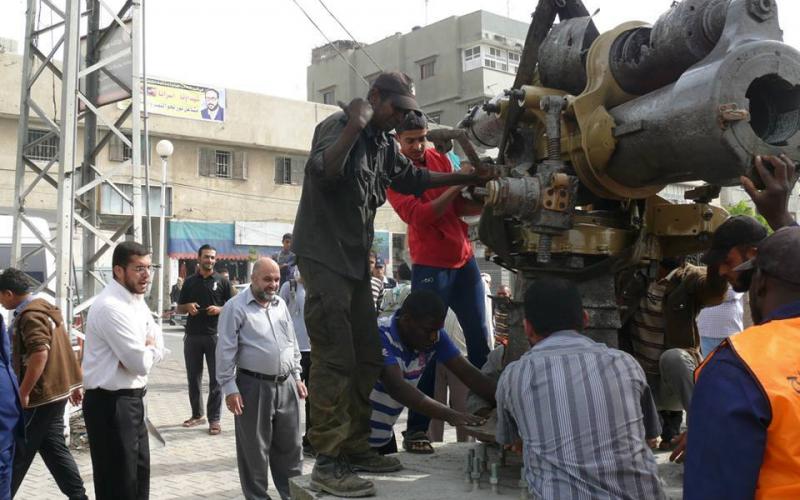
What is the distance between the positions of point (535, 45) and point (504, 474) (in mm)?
2166

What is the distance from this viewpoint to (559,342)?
9.56 ft

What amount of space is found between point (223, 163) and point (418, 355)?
26.3 m

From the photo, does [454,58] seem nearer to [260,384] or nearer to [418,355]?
[260,384]

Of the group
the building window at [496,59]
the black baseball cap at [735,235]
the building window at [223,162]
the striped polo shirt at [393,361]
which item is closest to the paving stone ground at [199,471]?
the striped polo shirt at [393,361]

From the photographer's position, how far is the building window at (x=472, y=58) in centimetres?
3497

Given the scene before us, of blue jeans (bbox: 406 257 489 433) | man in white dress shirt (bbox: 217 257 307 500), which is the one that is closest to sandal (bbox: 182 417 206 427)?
man in white dress shirt (bbox: 217 257 307 500)

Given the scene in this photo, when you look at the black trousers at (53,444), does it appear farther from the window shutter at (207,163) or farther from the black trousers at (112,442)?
the window shutter at (207,163)

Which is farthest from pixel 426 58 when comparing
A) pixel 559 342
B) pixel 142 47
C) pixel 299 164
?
pixel 559 342

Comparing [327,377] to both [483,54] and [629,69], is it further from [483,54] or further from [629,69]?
[483,54]

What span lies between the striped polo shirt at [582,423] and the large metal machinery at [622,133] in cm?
103

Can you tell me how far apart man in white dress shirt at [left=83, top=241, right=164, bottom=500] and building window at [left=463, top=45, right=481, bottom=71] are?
103 feet

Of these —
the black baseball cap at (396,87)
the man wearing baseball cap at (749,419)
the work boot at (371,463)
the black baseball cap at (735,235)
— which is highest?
the black baseball cap at (396,87)

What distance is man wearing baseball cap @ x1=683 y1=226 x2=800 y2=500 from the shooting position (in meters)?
1.74

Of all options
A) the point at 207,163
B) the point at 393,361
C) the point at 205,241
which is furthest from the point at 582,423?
the point at 207,163
